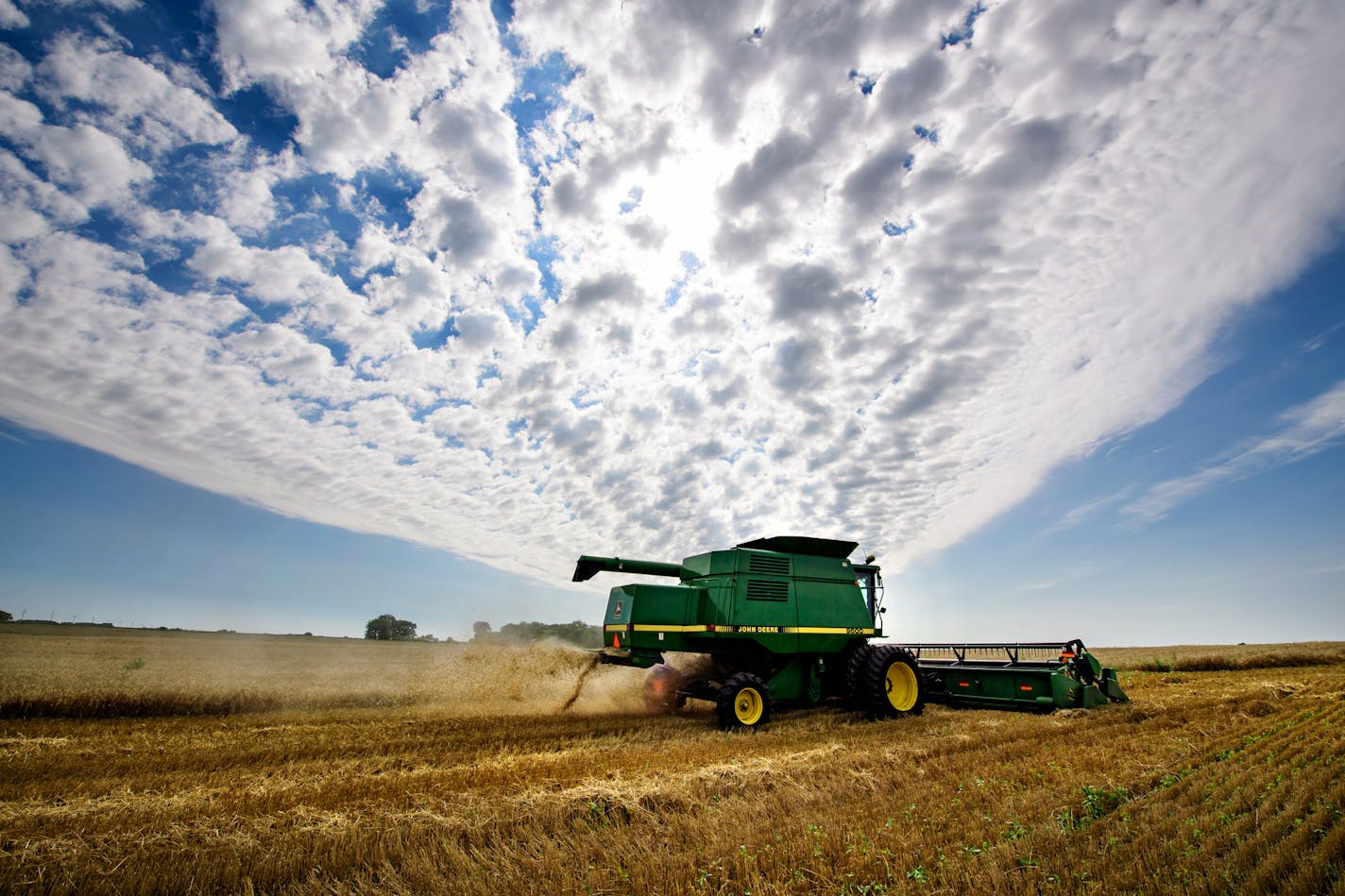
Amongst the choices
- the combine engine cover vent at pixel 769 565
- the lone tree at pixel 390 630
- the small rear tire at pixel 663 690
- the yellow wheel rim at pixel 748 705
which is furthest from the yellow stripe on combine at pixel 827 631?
the lone tree at pixel 390 630

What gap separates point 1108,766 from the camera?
5.90 metres

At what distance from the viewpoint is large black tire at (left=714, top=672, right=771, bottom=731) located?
360 inches

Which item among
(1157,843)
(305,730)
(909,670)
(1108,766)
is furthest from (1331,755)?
(305,730)

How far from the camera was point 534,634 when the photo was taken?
14453 mm

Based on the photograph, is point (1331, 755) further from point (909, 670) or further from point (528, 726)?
point (528, 726)

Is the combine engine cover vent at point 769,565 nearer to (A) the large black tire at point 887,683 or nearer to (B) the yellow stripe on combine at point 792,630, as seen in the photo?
(B) the yellow stripe on combine at point 792,630

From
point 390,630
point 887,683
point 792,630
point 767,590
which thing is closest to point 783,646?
point 792,630

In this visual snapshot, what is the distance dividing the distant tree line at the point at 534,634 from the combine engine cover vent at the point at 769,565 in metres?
5.16

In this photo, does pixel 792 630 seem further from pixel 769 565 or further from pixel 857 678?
pixel 857 678

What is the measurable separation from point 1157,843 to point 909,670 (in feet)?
26.7

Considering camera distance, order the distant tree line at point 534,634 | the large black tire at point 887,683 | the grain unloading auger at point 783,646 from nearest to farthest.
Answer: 1. the grain unloading auger at point 783,646
2. the large black tire at point 887,683
3. the distant tree line at point 534,634

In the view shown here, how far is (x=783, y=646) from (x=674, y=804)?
20.0ft

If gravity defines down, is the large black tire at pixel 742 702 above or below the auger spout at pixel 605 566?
below

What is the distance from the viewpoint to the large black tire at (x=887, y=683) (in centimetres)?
1045
